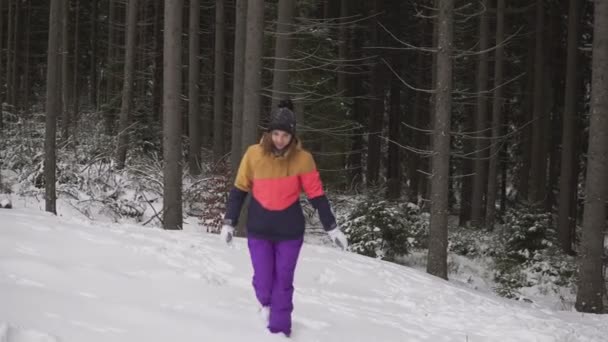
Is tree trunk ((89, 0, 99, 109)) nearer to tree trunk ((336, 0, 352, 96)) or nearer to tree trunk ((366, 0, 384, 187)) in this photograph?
tree trunk ((336, 0, 352, 96))

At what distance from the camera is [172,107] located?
11.5 meters

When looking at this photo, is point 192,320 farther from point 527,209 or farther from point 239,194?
point 527,209

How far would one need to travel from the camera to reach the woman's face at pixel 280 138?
4.73m

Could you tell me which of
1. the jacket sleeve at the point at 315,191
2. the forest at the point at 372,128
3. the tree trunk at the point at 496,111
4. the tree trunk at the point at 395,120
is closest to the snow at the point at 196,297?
the jacket sleeve at the point at 315,191

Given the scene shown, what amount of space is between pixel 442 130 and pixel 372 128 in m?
16.0

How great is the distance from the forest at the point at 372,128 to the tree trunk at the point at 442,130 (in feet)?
0.10

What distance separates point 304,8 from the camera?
1884cm

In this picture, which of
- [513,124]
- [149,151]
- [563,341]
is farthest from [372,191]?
[513,124]

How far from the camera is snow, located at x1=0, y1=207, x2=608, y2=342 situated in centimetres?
441

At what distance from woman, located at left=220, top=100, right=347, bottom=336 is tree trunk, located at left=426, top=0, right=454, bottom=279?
21.3ft

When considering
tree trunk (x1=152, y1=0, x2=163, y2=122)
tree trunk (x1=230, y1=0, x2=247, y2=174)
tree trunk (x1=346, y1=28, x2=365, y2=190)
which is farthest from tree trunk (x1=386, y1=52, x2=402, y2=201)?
tree trunk (x1=230, y1=0, x2=247, y2=174)

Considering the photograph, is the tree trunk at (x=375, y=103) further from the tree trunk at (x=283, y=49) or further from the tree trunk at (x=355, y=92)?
the tree trunk at (x=283, y=49)

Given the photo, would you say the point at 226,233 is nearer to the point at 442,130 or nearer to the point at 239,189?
the point at 239,189

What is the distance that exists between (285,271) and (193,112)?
54.0 ft
